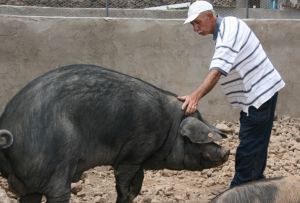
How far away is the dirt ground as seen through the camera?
6.33m

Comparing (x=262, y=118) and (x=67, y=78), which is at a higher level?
(x=67, y=78)

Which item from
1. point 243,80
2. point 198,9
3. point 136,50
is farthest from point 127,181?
point 136,50

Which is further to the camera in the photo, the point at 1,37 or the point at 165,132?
the point at 1,37

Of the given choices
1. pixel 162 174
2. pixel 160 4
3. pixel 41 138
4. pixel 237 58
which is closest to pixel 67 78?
pixel 41 138

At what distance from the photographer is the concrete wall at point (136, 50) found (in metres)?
7.48

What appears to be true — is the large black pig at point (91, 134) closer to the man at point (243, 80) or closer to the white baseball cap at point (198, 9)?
the man at point (243, 80)

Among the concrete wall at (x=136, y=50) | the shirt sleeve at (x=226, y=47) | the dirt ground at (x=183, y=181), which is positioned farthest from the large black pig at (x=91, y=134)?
the concrete wall at (x=136, y=50)

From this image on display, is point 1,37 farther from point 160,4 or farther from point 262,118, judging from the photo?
point 160,4

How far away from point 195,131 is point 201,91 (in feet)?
1.26

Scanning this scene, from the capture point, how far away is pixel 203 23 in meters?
5.16

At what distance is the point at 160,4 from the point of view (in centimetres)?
1444

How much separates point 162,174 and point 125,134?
2.05m

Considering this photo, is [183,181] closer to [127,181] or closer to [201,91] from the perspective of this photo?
[127,181]

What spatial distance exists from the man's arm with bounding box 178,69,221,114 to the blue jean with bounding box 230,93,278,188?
1.52 ft
